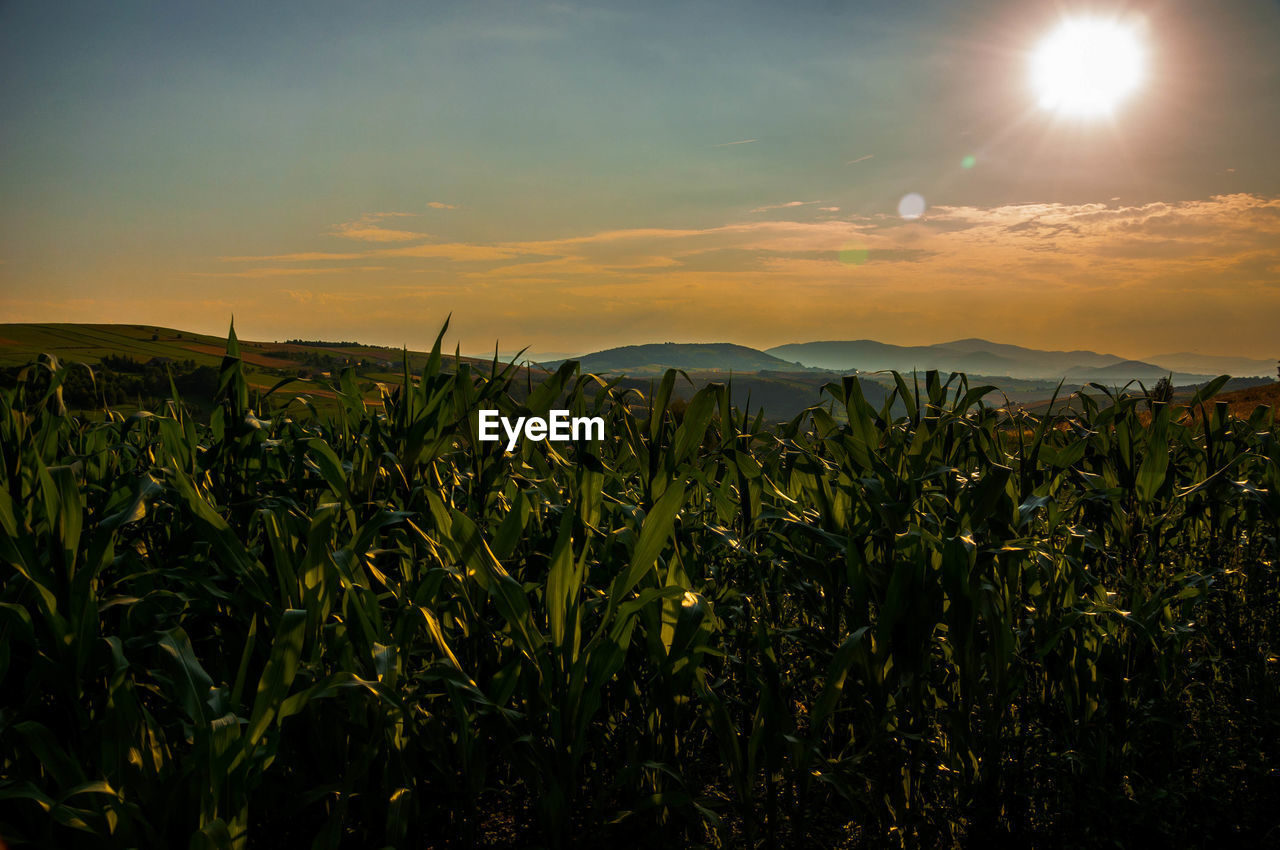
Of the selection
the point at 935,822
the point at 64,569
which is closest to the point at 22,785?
the point at 64,569

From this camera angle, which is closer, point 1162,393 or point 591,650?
point 591,650

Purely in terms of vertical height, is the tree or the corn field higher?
the tree

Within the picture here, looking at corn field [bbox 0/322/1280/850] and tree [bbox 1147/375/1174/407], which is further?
tree [bbox 1147/375/1174/407]

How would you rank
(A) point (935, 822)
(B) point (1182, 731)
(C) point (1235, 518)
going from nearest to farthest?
(A) point (935, 822)
(B) point (1182, 731)
(C) point (1235, 518)

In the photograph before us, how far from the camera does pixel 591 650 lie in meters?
1.85

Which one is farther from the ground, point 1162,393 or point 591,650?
point 1162,393

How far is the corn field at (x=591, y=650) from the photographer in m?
1.79

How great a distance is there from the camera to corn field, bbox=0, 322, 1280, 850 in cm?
179

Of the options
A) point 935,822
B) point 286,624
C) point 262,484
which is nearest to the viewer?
point 286,624

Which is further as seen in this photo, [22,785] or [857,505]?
[857,505]

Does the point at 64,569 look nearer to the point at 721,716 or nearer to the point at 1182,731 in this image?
the point at 721,716

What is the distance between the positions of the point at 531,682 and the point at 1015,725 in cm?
214

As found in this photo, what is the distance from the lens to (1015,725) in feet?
9.12

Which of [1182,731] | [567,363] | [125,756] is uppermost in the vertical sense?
[567,363]
